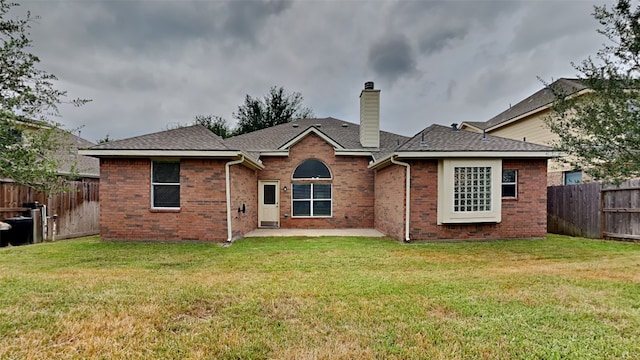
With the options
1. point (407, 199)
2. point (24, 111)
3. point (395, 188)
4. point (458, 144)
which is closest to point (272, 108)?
point (395, 188)

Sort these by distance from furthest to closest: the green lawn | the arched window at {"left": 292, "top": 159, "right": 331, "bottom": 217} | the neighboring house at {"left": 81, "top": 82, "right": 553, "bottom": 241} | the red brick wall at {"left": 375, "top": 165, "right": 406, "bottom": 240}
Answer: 1. the arched window at {"left": 292, "top": 159, "right": 331, "bottom": 217}
2. the red brick wall at {"left": 375, "top": 165, "right": 406, "bottom": 240}
3. the neighboring house at {"left": 81, "top": 82, "right": 553, "bottom": 241}
4. the green lawn

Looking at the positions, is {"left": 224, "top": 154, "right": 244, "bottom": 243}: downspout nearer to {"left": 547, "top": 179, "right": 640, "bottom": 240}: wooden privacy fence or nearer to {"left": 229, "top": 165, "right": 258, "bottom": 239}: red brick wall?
{"left": 229, "top": 165, "right": 258, "bottom": 239}: red brick wall

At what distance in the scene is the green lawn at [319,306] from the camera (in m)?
3.15

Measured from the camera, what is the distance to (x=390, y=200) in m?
11.2

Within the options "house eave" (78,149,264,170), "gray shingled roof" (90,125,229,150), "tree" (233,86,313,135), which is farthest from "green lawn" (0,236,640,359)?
"tree" (233,86,313,135)

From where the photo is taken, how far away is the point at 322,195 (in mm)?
13703

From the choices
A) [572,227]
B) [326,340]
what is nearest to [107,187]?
[326,340]

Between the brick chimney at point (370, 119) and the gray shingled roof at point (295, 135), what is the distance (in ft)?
1.20

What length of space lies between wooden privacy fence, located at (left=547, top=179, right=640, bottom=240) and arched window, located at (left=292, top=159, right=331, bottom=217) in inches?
326

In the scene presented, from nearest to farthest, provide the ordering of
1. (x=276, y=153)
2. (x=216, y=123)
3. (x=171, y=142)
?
(x=171, y=142)
(x=276, y=153)
(x=216, y=123)

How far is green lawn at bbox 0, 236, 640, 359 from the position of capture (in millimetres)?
3152

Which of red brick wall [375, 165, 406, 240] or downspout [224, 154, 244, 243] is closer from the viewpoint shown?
downspout [224, 154, 244, 243]

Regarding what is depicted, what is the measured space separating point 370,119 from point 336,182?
10.2 feet

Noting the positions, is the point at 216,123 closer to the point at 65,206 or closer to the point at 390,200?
the point at 65,206
